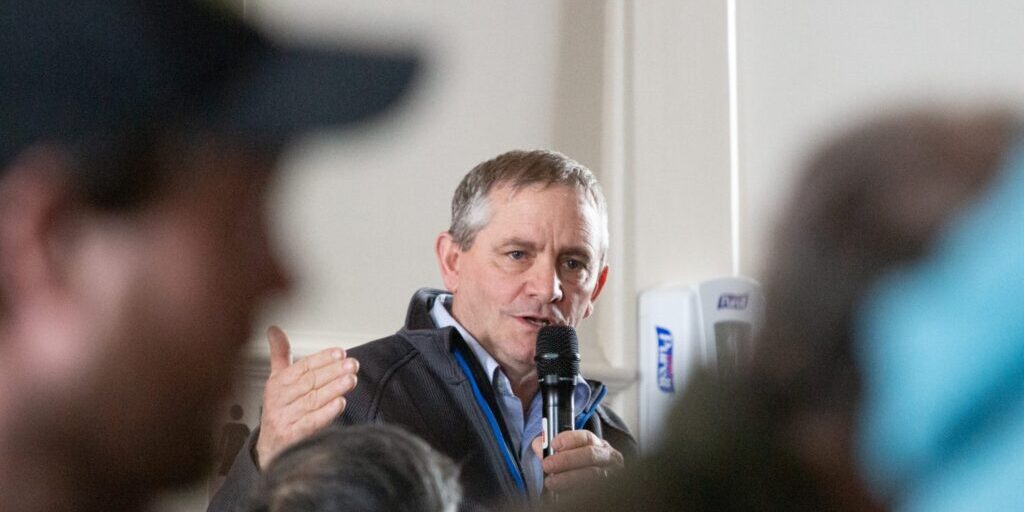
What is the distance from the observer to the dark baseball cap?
1.07 feet

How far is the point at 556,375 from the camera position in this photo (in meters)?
1.08

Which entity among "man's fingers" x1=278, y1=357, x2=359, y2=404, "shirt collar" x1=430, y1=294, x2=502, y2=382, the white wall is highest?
the white wall

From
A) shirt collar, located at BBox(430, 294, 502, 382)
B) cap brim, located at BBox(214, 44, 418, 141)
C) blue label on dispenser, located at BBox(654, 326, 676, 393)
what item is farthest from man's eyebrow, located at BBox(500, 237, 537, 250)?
cap brim, located at BBox(214, 44, 418, 141)

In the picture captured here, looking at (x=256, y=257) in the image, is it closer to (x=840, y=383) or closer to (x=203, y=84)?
(x=203, y=84)

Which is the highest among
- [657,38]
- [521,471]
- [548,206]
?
[657,38]

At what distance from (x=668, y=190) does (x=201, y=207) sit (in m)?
1.88

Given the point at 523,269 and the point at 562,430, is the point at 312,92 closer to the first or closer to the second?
the point at 562,430

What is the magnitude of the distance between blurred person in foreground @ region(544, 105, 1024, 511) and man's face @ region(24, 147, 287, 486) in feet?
0.43

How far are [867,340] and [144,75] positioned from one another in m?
0.22

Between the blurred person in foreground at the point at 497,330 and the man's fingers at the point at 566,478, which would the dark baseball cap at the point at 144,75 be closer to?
the man's fingers at the point at 566,478

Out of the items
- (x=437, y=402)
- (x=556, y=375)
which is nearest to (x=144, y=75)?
(x=556, y=375)

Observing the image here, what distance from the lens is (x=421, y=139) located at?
6.61 feet

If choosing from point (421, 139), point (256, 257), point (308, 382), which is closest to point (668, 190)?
point (421, 139)

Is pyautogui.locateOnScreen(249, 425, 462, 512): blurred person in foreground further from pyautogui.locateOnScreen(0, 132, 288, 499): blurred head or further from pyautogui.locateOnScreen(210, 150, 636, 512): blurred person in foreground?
pyautogui.locateOnScreen(210, 150, 636, 512): blurred person in foreground
